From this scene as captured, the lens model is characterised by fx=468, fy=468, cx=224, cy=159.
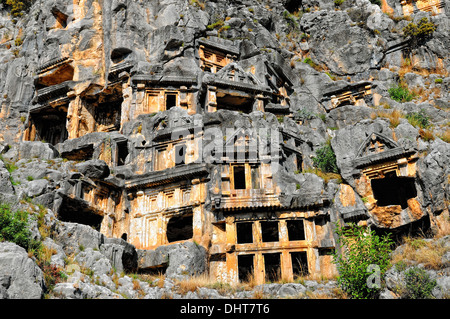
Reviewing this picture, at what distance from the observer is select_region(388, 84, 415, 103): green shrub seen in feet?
122

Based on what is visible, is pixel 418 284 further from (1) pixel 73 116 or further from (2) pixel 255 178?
(1) pixel 73 116

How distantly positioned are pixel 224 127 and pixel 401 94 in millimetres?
16131

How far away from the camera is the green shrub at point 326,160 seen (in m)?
30.1

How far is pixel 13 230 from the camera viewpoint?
Answer: 16.3 meters

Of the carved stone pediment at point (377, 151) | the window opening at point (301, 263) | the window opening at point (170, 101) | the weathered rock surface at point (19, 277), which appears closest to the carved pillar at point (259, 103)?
the window opening at point (170, 101)

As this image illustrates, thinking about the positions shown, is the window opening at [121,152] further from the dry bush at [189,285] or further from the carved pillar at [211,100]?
the dry bush at [189,285]

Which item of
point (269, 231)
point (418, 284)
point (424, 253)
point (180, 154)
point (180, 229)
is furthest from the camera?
point (180, 229)

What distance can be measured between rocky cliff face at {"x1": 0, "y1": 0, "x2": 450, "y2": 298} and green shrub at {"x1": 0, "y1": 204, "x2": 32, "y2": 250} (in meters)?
1.42

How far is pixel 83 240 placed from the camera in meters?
20.2

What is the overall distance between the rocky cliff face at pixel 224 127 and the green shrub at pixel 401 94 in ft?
0.37

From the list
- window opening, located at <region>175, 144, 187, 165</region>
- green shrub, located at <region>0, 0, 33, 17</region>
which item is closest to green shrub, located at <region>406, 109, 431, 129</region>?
window opening, located at <region>175, 144, 187, 165</region>

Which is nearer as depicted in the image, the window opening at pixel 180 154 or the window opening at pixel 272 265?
the window opening at pixel 272 265

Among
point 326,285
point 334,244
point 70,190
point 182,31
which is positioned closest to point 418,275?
point 326,285

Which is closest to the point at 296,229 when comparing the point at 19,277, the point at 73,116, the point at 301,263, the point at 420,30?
the point at 301,263
